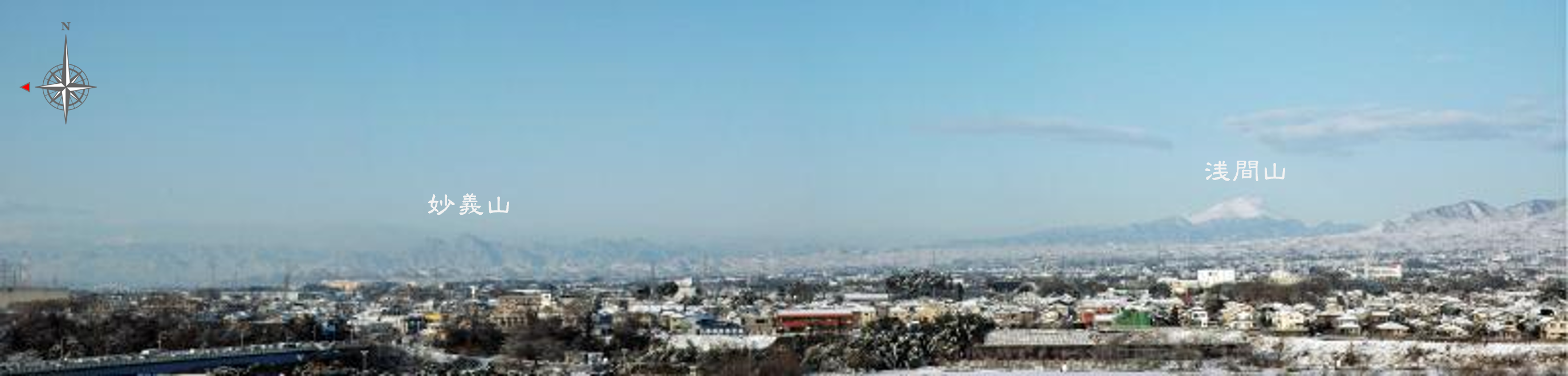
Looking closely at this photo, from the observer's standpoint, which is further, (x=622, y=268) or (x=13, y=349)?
(x=622, y=268)

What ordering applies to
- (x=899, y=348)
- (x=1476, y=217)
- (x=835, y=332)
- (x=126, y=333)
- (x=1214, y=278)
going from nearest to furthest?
(x=899, y=348), (x=126, y=333), (x=835, y=332), (x=1214, y=278), (x=1476, y=217)

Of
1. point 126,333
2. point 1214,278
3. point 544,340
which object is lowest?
point 544,340

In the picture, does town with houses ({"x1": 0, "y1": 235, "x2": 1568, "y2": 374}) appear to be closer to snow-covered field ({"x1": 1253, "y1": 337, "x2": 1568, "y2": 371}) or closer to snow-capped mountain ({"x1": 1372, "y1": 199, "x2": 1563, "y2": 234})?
snow-covered field ({"x1": 1253, "y1": 337, "x2": 1568, "y2": 371})

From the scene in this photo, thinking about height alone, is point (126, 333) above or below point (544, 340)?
above

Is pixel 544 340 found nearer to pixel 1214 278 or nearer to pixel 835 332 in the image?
pixel 835 332

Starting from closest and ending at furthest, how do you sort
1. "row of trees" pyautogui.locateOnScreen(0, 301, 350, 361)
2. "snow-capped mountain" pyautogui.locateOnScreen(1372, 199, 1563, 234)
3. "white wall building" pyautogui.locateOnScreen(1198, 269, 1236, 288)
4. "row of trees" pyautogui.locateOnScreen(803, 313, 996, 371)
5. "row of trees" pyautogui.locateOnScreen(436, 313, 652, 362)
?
"row of trees" pyautogui.locateOnScreen(803, 313, 996, 371), "row of trees" pyautogui.locateOnScreen(0, 301, 350, 361), "row of trees" pyautogui.locateOnScreen(436, 313, 652, 362), "white wall building" pyautogui.locateOnScreen(1198, 269, 1236, 288), "snow-capped mountain" pyautogui.locateOnScreen(1372, 199, 1563, 234)

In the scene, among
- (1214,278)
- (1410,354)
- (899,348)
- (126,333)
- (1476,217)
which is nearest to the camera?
(1410,354)

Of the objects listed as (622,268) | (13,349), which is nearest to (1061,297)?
(13,349)

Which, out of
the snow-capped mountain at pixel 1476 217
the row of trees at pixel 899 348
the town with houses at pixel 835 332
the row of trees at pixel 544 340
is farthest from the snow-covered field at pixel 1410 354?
the snow-capped mountain at pixel 1476 217

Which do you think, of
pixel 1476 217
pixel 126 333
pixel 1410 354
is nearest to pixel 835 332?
pixel 1410 354

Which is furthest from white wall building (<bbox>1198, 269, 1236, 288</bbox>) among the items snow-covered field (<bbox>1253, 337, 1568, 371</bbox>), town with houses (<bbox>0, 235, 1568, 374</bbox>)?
snow-covered field (<bbox>1253, 337, 1568, 371</bbox>)

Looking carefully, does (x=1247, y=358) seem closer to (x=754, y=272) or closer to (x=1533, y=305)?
(x=1533, y=305)
